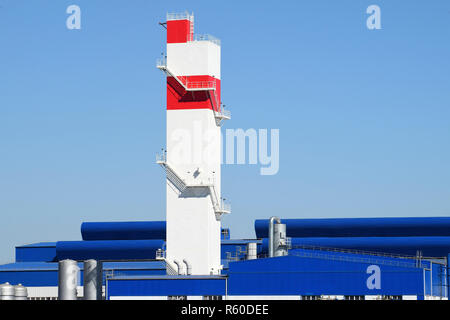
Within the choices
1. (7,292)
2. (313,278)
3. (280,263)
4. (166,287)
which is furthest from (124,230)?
(7,292)

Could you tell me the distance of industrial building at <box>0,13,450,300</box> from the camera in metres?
61.1

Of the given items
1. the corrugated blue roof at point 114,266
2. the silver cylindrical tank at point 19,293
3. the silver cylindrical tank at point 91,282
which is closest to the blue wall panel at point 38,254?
the corrugated blue roof at point 114,266

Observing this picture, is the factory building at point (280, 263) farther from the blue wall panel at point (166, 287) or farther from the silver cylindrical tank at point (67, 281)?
the silver cylindrical tank at point (67, 281)

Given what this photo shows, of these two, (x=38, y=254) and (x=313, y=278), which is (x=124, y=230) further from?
(x=313, y=278)

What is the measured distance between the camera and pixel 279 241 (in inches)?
2739

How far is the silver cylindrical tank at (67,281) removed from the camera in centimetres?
5881

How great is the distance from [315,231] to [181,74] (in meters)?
26.6

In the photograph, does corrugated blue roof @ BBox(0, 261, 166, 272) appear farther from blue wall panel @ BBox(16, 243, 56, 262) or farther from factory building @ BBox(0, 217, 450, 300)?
blue wall panel @ BBox(16, 243, 56, 262)

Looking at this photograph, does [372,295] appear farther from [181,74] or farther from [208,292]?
[181,74]

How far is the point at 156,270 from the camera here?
7338 centimetres

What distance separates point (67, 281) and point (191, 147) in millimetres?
15707
